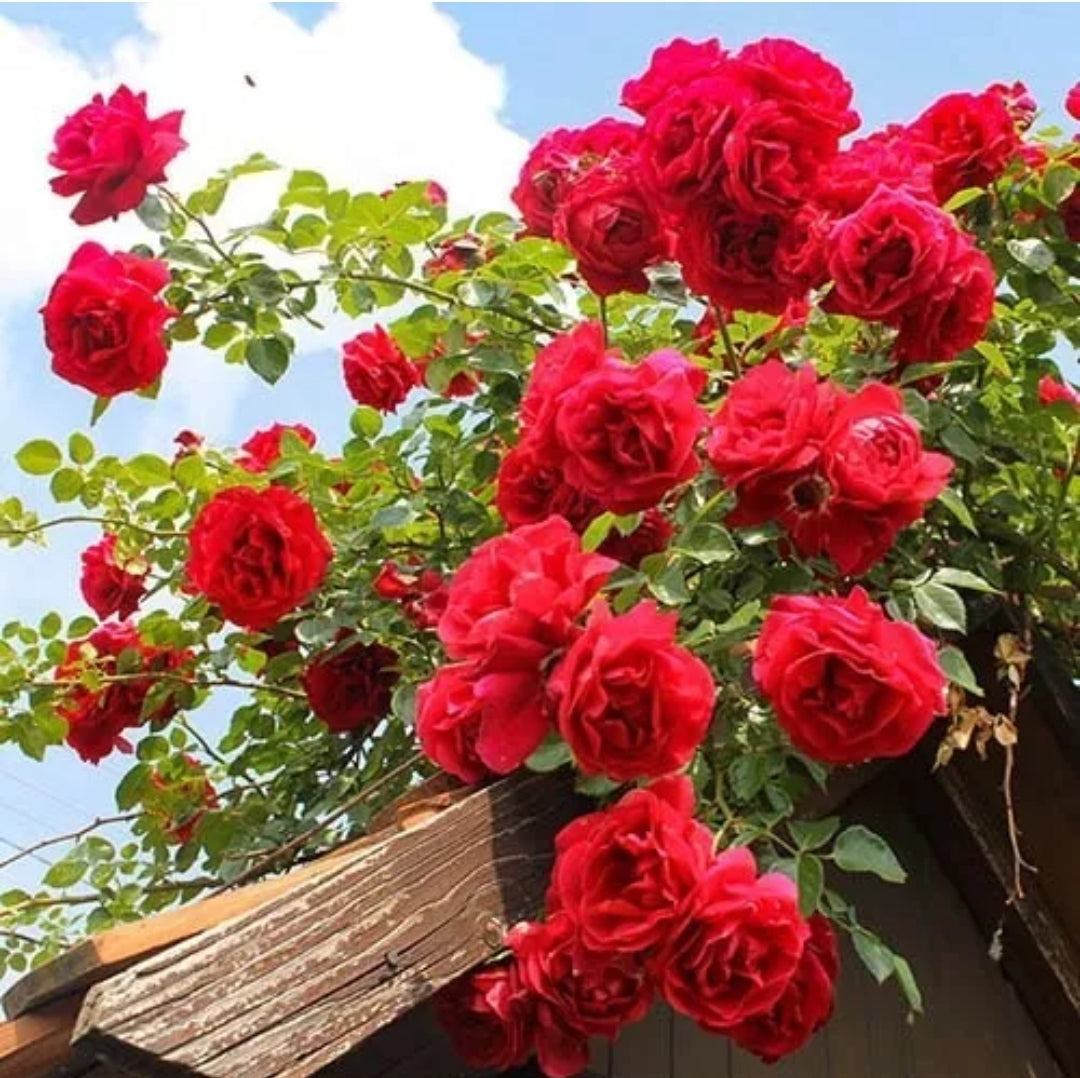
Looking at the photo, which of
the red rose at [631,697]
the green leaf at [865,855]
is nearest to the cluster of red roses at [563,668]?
the red rose at [631,697]

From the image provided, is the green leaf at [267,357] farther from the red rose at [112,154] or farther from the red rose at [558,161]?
the red rose at [558,161]

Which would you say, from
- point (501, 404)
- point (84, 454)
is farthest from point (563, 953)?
point (84, 454)

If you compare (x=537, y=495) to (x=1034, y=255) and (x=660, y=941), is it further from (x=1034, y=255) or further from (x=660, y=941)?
(x=1034, y=255)

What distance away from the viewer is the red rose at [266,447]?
7.91 feet

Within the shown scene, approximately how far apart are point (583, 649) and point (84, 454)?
4.28ft

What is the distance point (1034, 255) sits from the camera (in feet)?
6.64

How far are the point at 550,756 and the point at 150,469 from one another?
1.09 metres

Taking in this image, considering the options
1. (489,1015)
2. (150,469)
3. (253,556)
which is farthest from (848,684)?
(150,469)

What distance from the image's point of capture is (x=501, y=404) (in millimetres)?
2189

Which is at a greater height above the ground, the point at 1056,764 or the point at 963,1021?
the point at 1056,764

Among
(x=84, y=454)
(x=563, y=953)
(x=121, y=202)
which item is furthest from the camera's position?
(x=84, y=454)

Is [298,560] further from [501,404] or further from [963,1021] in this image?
[963,1021]

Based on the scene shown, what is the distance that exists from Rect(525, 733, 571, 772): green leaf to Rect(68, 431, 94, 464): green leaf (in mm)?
1139

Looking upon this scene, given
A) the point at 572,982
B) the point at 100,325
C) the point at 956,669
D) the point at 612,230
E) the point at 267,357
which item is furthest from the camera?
the point at 267,357
